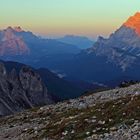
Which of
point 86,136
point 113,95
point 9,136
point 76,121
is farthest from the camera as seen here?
point 113,95

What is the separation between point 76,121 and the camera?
3788 centimetres

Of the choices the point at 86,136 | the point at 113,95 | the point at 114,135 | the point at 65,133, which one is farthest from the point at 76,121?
the point at 113,95

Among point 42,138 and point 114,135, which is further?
point 42,138

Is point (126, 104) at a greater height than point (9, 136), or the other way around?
point (126, 104)

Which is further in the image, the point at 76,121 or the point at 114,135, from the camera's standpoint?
the point at 76,121

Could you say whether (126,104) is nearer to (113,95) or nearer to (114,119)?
(114,119)

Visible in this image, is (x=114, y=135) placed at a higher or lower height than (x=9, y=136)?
higher

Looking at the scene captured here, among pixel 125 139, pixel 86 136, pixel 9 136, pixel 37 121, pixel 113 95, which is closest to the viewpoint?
pixel 125 139

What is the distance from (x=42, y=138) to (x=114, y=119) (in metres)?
6.14

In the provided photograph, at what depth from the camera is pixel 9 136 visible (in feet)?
141

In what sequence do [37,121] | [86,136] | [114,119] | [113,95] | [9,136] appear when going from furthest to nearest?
1. [113,95]
2. [37,121]
3. [9,136]
4. [114,119]
5. [86,136]

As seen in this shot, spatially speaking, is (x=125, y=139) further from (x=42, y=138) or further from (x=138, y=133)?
(x=42, y=138)

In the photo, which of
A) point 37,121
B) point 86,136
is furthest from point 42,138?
point 37,121

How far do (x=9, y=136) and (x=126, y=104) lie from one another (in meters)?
12.1
